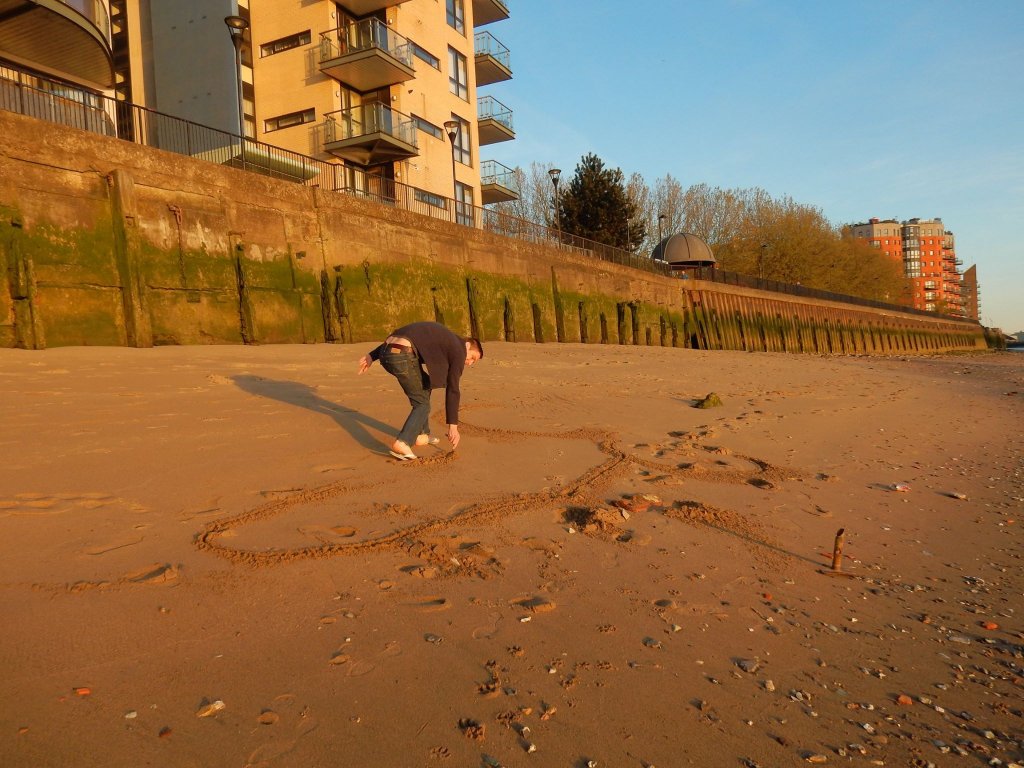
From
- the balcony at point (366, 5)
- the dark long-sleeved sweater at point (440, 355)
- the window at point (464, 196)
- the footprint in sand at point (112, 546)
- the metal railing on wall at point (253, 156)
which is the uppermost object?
the balcony at point (366, 5)

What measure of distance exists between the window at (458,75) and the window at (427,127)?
2868 millimetres

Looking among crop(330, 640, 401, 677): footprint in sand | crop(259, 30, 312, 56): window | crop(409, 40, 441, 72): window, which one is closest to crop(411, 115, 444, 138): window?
crop(409, 40, 441, 72): window

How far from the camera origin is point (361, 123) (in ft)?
79.1

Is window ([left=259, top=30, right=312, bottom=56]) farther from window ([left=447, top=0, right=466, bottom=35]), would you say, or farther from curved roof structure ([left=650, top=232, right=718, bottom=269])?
curved roof structure ([left=650, top=232, right=718, bottom=269])

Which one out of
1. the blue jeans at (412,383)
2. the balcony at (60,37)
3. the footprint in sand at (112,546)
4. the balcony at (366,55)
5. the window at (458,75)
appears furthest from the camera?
the window at (458,75)

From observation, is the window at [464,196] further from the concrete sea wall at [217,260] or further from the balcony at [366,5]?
the concrete sea wall at [217,260]

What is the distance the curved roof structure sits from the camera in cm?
4025

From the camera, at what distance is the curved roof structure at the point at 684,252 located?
4025cm

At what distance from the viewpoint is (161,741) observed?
6.91 feet

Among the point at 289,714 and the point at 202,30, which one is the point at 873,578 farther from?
the point at 202,30

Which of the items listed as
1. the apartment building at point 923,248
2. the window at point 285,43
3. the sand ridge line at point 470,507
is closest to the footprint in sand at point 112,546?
the sand ridge line at point 470,507

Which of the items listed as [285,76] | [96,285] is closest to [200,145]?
[285,76]

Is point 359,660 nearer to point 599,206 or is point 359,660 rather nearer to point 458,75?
point 458,75

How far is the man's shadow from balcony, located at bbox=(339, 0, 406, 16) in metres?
21.8
